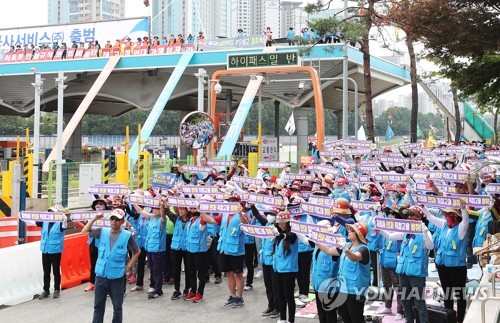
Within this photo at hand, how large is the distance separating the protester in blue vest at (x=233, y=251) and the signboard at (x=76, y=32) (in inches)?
1197

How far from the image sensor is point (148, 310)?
969cm

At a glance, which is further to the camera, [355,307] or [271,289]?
[271,289]

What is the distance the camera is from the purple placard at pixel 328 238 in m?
6.86

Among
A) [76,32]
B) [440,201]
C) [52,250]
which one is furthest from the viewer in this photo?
[76,32]

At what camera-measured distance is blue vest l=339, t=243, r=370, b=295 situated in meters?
7.05

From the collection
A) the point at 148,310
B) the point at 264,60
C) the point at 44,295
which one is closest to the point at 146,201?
the point at 148,310

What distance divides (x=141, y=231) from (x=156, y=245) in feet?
2.42

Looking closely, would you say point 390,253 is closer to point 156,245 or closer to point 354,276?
point 354,276

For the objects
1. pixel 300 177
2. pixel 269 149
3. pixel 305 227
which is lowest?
pixel 305 227

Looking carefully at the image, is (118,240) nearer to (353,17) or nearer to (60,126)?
(60,126)

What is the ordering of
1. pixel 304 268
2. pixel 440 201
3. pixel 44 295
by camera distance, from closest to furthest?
pixel 440 201 → pixel 304 268 → pixel 44 295

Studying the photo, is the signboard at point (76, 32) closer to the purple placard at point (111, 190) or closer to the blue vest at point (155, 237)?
the purple placard at point (111, 190)

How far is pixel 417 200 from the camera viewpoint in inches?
368

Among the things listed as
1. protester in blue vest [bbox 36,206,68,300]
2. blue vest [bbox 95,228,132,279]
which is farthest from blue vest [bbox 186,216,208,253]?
protester in blue vest [bbox 36,206,68,300]
